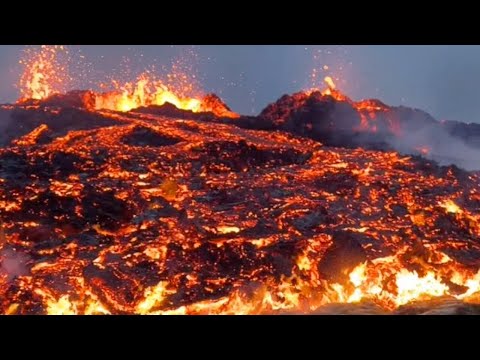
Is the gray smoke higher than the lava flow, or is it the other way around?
the gray smoke

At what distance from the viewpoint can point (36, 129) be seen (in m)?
20.3

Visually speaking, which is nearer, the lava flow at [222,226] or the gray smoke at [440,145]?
the lava flow at [222,226]

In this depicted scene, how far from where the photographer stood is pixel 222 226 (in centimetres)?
1219

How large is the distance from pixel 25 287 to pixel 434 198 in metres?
12.8

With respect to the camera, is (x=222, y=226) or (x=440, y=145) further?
(x=440, y=145)

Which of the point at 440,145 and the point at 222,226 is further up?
the point at 440,145

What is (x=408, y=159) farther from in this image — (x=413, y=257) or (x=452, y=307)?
(x=452, y=307)

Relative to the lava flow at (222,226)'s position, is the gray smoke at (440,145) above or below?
above

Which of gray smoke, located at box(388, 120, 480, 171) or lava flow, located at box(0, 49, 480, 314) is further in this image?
gray smoke, located at box(388, 120, 480, 171)

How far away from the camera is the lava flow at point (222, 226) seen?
927cm

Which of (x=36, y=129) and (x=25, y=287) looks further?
(x=36, y=129)

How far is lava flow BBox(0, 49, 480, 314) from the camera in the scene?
9273mm

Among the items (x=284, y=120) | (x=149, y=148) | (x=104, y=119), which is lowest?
(x=149, y=148)
